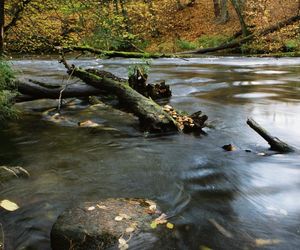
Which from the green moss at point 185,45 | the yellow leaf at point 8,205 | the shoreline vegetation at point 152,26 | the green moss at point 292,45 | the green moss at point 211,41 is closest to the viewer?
the yellow leaf at point 8,205

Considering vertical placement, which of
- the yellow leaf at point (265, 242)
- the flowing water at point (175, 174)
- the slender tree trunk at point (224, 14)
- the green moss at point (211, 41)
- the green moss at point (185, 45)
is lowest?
the yellow leaf at point (265, 242)

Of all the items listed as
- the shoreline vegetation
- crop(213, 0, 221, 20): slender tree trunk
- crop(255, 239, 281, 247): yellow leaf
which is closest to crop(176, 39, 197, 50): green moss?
the shoreline vegetation

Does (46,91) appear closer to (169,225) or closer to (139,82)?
(139,82)

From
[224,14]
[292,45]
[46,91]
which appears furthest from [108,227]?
[224,14]

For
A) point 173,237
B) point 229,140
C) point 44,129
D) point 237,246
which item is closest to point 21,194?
point 173,237

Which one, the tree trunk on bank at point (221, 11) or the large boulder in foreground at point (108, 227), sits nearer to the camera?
the large boulder in foreground at point (108, 227)

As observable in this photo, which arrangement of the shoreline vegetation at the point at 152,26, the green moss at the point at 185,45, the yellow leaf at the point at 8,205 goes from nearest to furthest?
the yellow leaf at the point at 8,205
the shoreline vegetation at the point at 152,26
the green moss at the point at 185,45

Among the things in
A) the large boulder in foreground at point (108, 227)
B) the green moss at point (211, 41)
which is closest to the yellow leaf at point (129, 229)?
the large boulder in foreground at point (108, 227)

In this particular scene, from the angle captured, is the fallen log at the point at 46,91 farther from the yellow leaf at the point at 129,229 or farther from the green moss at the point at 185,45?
the green moss at the point at 185,45

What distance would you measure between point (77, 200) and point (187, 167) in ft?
6.24

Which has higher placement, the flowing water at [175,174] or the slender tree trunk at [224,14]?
the slender tree trunk at [224,14]

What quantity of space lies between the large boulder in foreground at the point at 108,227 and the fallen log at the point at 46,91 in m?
5.29

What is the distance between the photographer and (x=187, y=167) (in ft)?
19.4

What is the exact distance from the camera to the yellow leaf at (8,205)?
4543 millimetres
